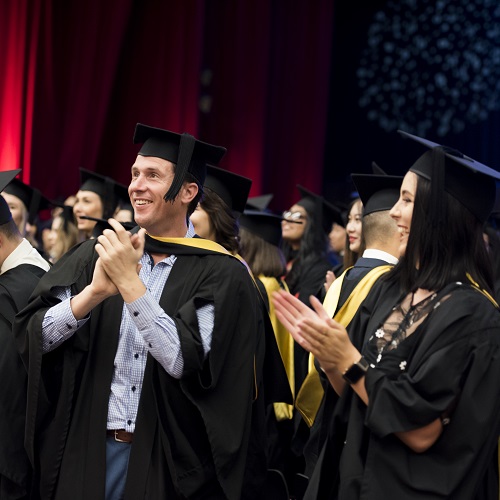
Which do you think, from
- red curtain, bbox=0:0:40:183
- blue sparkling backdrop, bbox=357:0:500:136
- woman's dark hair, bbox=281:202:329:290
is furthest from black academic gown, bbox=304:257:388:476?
blue sparkling backdrop, bbox=357:0:500:136

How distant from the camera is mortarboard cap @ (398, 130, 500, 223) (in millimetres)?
2650

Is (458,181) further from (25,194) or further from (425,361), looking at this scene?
(25,194)

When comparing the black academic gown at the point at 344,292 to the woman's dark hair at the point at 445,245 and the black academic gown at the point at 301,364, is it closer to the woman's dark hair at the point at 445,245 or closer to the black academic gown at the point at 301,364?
the black academic gown at the point at 301,364

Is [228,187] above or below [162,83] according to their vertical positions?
below

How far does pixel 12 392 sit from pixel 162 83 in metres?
6.67

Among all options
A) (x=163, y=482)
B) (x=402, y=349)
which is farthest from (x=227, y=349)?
(x=402, y=349)

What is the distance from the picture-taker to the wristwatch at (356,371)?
8.40 ft

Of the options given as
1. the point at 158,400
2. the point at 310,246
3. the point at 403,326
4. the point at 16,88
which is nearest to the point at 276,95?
the point at 16,88

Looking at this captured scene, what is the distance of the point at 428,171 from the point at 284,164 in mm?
8321

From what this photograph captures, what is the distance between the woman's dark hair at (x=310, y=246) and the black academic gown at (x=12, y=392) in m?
3.66

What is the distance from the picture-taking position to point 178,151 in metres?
3.38

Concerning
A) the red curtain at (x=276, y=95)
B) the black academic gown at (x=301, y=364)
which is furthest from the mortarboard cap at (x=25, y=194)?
the red curtain at (x=276, y=95)

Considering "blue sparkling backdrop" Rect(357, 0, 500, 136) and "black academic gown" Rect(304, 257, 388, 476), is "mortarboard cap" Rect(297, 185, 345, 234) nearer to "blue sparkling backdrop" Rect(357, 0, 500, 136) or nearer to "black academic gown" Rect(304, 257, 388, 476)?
"black academic gown" Rect(304, 257, 388, 476)

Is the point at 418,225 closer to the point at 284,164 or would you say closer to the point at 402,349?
the point at 402,349
